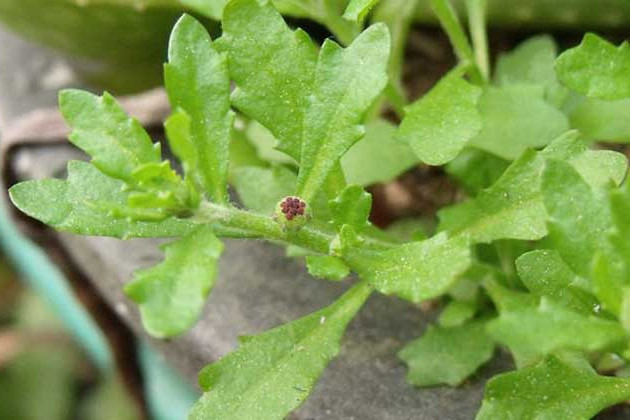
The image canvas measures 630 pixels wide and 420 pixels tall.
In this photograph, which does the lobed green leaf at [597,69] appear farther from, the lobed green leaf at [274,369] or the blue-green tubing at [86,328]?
the blue-green tubing at [86,328]

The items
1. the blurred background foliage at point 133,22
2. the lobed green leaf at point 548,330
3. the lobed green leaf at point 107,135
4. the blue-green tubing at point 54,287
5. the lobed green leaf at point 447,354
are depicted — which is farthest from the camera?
the blue-green tubing at point 54,287

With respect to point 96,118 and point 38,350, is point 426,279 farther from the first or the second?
point 38,350

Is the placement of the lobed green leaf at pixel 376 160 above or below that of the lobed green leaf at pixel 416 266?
below

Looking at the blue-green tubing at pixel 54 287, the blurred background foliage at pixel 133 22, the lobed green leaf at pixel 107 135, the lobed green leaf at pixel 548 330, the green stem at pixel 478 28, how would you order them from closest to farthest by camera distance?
the lobed green leaf at pixel 548 330
the lobed green leaf at pixel 107 135
the green stem at pixel 478 28
the blurred background foliage at pixel 133 22
the blue-green tubing at pixel 54 287

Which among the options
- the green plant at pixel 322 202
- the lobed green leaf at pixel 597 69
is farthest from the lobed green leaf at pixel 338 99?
the lobed green leaf at pixel 597 69

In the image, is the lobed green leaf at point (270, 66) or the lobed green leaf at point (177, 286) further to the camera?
the lobed green leaf at point (270, 66)

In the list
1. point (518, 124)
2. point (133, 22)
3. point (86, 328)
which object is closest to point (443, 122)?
point (518, 124)

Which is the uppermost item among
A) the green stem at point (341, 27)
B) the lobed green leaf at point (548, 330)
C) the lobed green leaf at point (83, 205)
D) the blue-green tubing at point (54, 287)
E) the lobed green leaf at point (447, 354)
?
the lobed green leaf at point (548, 330)

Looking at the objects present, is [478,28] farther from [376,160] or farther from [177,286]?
[177,286]
